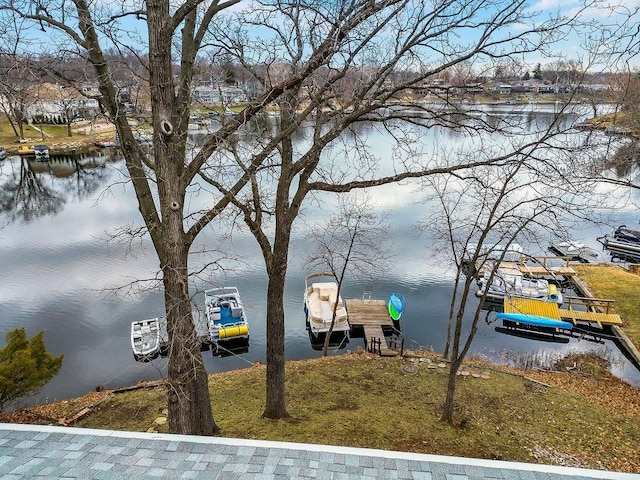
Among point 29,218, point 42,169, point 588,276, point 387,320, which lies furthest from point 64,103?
point 42,169

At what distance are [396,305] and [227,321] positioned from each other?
6.77 meters

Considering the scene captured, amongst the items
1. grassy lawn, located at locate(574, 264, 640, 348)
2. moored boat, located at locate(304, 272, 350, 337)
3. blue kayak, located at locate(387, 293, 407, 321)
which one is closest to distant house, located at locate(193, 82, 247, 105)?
moored boat, located at locate(304, 272, 350, 337)

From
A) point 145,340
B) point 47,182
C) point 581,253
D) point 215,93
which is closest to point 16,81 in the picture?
point 215,93

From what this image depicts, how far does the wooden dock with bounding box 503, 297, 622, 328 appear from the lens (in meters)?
17.5

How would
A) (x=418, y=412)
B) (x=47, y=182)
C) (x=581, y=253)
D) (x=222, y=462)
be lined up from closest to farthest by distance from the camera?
(x=222, y=462), (x=418, y=412), (x=581, y=253), (x=47, y=182)

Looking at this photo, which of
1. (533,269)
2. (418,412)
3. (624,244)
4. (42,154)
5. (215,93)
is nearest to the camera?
(215,93)

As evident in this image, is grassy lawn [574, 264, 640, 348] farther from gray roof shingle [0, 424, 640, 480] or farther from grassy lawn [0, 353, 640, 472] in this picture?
gray roof shingle [0, 424, 640, 480]

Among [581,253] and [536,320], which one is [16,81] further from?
[581,253]

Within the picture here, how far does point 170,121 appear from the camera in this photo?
5.38 m

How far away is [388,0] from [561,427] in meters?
9.08

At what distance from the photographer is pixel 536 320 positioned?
59.2 ft

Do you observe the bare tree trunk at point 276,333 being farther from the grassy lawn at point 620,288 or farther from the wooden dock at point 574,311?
the grassy lawn at point 620,288

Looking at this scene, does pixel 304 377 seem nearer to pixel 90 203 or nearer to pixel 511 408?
pixel 511 408

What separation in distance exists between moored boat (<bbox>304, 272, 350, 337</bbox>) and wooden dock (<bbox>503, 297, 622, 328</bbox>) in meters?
6.60
